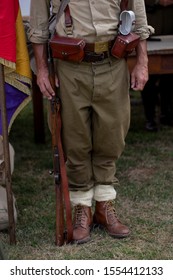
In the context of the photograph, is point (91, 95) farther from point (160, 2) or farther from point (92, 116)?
point (160, 2)

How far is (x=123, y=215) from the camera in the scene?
401cm

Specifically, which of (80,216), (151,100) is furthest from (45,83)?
(151,100)

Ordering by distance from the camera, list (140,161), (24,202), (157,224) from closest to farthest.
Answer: (157,224) < (24,202) < (140,161)

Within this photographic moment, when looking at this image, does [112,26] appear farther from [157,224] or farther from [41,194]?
[41,194]

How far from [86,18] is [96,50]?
0.57ft

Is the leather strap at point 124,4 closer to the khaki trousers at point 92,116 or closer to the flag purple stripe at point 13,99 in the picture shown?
the khaki trousers at point 92,116

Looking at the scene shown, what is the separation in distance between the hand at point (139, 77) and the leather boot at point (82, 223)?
0.76 m

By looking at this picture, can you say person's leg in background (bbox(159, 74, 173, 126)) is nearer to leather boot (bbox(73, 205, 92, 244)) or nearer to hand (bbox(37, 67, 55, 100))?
leather boot (bbox(73, 205, 92, 244))

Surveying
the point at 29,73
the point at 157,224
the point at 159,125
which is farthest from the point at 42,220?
the point at 159,125

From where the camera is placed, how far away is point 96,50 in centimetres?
330

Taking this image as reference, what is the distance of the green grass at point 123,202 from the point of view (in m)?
3.46

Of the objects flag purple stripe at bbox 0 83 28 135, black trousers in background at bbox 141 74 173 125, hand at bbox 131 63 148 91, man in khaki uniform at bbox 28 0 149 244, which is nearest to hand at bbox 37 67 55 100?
man in khaki uniform at bbox 28 0 149 244
